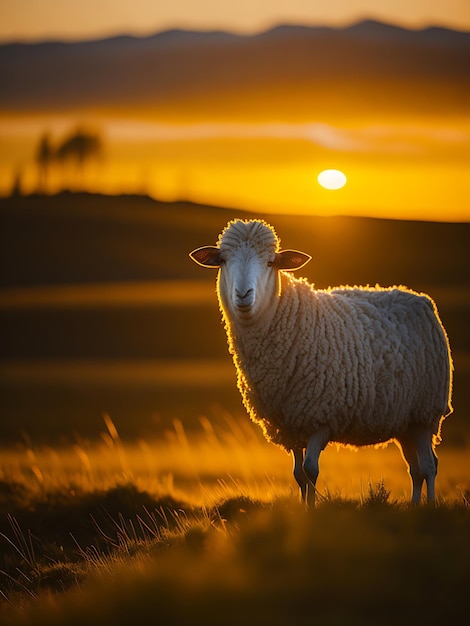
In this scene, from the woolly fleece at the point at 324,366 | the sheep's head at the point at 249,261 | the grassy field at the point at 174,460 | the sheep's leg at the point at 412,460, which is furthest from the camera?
the sheep's leg at the point at 412,460

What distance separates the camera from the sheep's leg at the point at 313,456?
8266mm

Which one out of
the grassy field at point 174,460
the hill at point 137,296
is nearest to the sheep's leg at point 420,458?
the grassy field at point 174,460

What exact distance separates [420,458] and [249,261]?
278 cm

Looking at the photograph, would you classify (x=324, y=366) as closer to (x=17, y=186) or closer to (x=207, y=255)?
(x=207, y=255)

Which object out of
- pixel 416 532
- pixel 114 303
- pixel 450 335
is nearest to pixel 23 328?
pixel 114 303

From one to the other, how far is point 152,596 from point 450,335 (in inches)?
1389

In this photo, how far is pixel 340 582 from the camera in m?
5.45

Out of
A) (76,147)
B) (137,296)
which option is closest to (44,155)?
(76,147)

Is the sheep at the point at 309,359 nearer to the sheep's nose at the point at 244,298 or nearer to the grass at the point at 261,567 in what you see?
the sheep's nose at the point at 244,298

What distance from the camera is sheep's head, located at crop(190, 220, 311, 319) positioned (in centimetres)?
848

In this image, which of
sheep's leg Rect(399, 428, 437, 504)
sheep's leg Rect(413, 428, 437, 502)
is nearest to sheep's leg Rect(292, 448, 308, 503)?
sheep's leg Rect(399, 428, 437, 504)

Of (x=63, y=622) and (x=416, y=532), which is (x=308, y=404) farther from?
(x=63, y=622)

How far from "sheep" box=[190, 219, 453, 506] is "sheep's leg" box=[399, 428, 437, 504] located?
0.01 metres

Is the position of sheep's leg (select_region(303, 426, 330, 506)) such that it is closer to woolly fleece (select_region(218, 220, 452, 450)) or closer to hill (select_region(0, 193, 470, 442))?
woolly fleece (select_region(218, 220, 452, 450))
